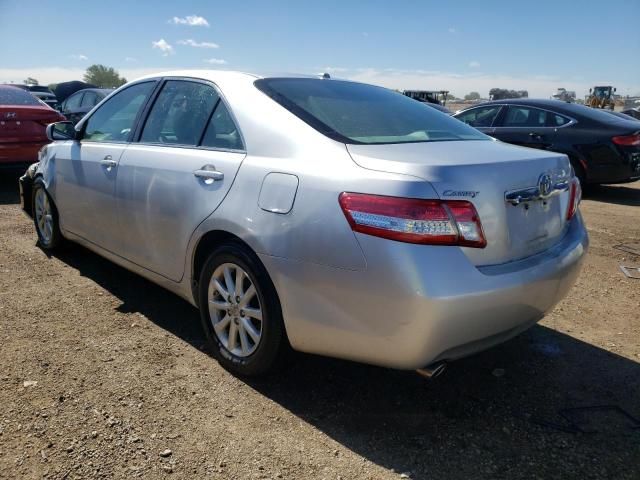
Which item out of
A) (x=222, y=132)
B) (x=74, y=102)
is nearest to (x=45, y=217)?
(x=222, y=132)

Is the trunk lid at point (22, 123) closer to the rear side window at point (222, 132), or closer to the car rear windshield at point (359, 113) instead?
the rear side window at point (222, 132)

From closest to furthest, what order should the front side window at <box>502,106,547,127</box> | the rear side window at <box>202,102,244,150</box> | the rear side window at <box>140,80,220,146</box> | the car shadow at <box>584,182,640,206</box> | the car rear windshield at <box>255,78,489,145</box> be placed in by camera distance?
the car rear windshield at <box>255,78,489,145</box> → the rear side window at <box>202,102,244,150</box> → the rear side window at <box>140,80,220,146</box> → the car shadow at <box>584,182,640,206</box> → the front side window at <box>502,106,547,127</box>

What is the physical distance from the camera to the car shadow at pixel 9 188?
24.5 feet

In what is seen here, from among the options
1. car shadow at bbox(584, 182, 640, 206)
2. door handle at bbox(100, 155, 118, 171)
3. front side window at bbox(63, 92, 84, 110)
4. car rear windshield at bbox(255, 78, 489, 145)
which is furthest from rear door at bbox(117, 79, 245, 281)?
front side window at bbox(63, 92, 84, 110)

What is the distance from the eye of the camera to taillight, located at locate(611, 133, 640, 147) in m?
7.91

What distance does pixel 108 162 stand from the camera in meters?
3.66

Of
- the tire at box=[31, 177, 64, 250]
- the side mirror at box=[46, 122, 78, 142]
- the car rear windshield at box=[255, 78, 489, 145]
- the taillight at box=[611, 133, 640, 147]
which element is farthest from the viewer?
the taillight at box=[611, 133, 640, 147]

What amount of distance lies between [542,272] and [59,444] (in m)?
2.24

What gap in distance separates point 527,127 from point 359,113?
6.64 meters

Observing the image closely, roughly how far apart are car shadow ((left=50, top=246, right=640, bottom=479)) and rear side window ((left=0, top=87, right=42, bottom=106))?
21.2 ft

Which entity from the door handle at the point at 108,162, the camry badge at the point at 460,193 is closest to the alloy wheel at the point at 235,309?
the camry badge at the point at 460,193

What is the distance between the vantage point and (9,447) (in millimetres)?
2314

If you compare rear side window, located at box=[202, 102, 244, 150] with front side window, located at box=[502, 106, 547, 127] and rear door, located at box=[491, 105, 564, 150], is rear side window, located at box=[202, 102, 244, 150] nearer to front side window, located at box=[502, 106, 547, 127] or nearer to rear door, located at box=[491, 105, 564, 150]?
rear door, located at box=[491, 105, 564, 150]

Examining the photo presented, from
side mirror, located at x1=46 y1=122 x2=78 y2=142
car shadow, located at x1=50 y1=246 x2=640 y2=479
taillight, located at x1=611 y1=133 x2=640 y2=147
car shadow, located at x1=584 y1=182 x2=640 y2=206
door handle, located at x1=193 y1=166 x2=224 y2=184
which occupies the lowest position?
car shadow, located at x1=584 y1=182 x2=640 y2=206
